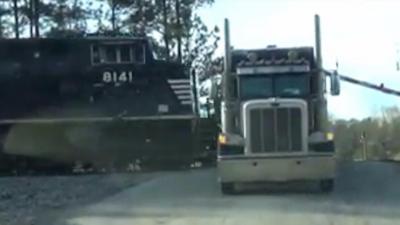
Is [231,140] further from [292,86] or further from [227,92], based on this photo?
[292,86]

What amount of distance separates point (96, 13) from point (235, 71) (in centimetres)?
3321

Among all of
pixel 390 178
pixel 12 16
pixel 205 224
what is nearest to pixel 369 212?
pixel 205 224

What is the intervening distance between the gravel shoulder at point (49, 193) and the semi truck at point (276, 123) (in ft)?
11.6

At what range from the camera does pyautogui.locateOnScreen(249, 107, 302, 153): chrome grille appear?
2108 centimetres

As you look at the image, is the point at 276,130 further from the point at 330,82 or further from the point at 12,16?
the point at 12,16

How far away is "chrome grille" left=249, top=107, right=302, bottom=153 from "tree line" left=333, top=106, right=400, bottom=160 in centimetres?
4790

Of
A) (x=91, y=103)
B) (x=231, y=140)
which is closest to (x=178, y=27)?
(x=91, y=103)

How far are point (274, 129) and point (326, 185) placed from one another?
1.75 m

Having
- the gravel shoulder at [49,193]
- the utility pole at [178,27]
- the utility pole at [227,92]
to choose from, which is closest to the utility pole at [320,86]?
the utility pole at [227,92]

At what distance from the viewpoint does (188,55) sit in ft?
183

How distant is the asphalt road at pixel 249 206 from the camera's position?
15938 millimetres

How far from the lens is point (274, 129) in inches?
833

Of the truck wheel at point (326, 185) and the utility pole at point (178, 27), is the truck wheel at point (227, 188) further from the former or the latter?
the utility pole at point (178, 27)

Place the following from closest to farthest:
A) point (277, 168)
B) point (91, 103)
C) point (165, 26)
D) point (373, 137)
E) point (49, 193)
→ 1. point (277, 168)
2. point (49, 193)
3. point (91, 103)
4. point (165, 26)
5. point (373, 137)
